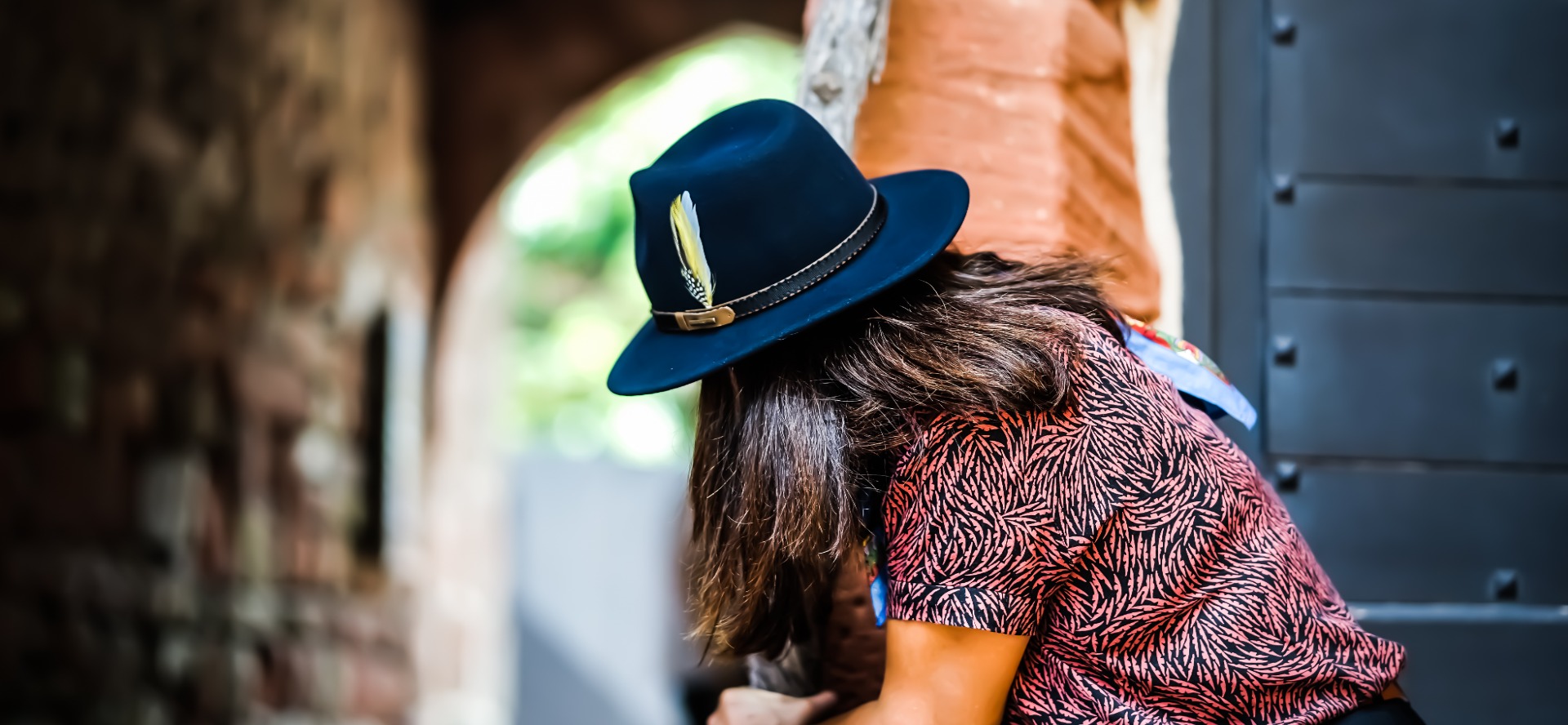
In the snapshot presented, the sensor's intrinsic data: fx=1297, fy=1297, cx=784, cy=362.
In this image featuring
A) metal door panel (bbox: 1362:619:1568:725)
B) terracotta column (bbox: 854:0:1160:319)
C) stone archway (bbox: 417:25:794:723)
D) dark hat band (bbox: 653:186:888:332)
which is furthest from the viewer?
stone archway (bbox: 417:25:794:723)

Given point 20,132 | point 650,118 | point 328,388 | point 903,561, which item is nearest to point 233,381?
point 328,388

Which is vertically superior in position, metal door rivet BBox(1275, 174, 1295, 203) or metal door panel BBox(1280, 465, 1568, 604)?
metal door rivet BBox(1275, 174, 1295, 203)

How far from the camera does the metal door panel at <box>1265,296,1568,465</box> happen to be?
1.81 m

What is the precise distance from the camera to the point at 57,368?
2650mm

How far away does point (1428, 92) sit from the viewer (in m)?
1.83

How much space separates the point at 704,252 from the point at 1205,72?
3.39 ft

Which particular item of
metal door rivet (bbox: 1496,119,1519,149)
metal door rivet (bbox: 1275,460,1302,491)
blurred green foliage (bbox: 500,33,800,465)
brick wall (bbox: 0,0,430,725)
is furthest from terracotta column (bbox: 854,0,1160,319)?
blurred green foliage (bbox: 500,33,800,465)

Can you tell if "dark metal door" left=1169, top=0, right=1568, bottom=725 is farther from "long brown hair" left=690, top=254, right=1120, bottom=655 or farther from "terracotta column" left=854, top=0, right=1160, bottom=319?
"long brown hair" left=690, top=254, right=1120, bottom=655

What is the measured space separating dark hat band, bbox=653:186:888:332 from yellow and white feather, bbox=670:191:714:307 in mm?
15

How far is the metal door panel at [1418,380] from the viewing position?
71.3 inches

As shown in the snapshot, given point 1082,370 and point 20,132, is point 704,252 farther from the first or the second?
point 20,132

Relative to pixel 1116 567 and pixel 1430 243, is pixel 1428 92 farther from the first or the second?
pixel 1116 567

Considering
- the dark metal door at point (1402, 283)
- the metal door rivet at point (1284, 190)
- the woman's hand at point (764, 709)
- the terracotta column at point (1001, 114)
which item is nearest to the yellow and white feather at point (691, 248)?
the woman's hand at point (764, 709)

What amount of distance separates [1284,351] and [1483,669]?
0.51 meters
